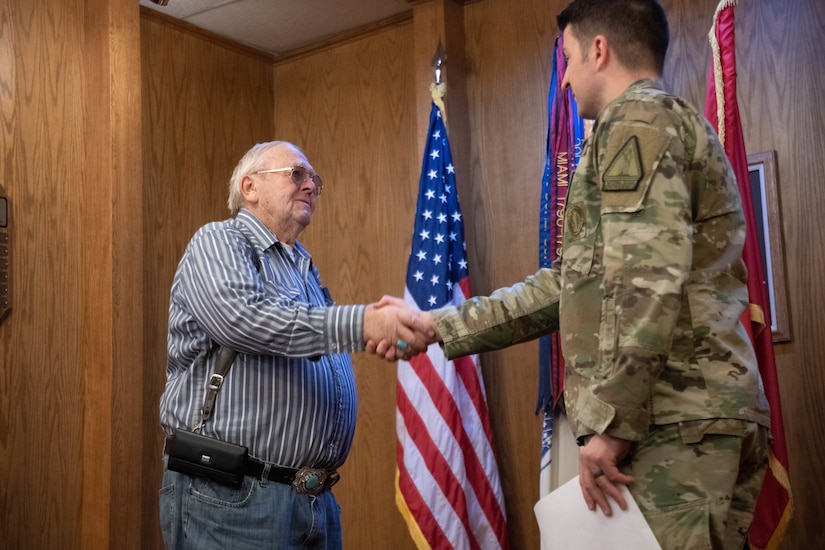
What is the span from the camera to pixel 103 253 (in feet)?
12.1

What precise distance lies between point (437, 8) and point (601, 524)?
3011 millimetres

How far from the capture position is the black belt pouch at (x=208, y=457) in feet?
7.11

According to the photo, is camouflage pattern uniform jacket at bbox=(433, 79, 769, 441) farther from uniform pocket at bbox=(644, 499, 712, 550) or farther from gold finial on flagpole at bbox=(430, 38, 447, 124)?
gold finial on flagpole at bbox=(430, 38, 447, 124)

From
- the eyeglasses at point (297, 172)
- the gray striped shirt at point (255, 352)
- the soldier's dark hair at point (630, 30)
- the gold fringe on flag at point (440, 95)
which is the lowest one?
the gray striped shirt at point (255, 352)

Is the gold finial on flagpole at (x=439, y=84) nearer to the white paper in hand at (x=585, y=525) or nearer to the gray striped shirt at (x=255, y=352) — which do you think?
the gray striped shirt at (x=255, y=352)

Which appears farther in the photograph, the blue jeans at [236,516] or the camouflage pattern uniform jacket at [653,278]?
the blue jeans at [236,516]

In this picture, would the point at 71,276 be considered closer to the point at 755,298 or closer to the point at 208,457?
the point at 208,457

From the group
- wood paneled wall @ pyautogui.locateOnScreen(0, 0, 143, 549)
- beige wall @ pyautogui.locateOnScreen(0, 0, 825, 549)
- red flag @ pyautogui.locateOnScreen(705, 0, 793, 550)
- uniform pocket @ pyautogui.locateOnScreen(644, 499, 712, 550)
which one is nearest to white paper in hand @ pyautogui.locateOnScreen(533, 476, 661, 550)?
uniform pocket @ pyautogui.locateOnScreen(644, 499, 712, 550)

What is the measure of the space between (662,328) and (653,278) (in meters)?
0.09

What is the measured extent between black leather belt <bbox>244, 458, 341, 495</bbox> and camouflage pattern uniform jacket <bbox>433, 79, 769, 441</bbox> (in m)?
0.84

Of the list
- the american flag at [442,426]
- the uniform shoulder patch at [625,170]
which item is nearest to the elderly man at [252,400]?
the uniform shoulder patch at [625,170]

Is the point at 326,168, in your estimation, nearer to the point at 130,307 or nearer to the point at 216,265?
the point at 130,307

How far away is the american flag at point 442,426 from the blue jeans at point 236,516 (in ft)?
4.21

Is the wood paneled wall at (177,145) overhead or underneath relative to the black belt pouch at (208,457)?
overhead
